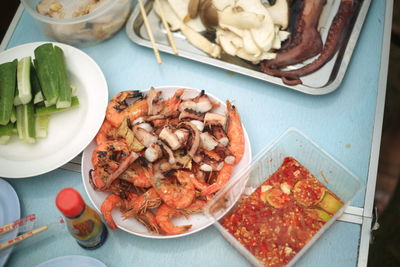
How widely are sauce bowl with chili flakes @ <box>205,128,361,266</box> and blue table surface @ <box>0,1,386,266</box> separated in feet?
0.33

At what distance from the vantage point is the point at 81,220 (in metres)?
1.17

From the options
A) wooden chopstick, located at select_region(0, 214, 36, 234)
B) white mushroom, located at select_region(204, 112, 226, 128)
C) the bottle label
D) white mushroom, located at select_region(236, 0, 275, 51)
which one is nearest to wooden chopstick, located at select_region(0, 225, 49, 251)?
wooden chopstick, located at select_region(0, 214, 36, 234)

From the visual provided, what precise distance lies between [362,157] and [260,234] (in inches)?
21.4

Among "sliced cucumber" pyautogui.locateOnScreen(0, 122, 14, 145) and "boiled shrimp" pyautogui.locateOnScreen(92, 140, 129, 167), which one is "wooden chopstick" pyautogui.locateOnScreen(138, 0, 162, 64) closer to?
"boiled shrimp" pyautogui.locateOnScreen(92, 140, 129, 167)

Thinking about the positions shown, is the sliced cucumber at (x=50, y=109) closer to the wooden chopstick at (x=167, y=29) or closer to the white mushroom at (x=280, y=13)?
the wooden chopstick at (x=167, y=29)

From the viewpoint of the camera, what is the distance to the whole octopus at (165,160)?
131 cm

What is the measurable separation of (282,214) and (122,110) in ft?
2.47

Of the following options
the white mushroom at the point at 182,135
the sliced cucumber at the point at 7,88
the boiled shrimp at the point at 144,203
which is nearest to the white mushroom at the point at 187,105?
the white mushroom at the point at 182,135

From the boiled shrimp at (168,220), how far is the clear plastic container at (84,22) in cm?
93

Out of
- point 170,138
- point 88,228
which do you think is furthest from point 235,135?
point 88,228

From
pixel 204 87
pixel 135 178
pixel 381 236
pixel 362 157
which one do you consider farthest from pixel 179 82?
pixel 381 236

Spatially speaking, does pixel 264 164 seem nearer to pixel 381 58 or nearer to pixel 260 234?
pixel 260 234

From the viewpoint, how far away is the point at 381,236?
6.91ft

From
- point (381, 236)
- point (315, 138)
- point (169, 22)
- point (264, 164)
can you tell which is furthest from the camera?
point (381, 236)
